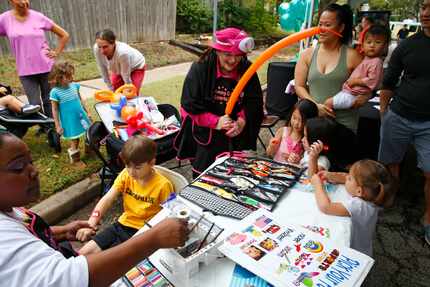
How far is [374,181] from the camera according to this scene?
163 centimetres

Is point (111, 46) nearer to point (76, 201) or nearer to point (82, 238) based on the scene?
point (76, 201)

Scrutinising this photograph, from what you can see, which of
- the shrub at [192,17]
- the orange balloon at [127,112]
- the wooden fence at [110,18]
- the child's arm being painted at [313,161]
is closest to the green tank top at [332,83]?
the child's arm being painted at [313,161]

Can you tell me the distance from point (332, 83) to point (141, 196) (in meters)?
1.75

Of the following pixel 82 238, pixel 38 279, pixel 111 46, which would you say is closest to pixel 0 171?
pixel 38 279

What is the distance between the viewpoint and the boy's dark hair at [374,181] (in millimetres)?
1639

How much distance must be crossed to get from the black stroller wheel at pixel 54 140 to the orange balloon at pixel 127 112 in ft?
3.77

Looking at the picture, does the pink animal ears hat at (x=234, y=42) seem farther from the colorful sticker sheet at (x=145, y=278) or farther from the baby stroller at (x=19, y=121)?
the baby stroller at (x=19, y=121)

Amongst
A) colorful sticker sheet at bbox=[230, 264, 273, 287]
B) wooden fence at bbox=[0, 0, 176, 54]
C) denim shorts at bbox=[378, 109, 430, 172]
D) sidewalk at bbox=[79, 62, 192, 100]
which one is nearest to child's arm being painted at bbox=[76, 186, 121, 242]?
colorful sticker sheet at bbox=[230, 264, 273, 287]

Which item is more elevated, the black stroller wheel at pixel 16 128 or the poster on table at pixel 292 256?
the poster on table at pixel 292 256

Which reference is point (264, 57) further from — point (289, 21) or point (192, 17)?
point (192, 17)

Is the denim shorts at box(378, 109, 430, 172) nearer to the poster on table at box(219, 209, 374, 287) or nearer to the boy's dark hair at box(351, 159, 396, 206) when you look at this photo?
the boy's dark hair at box(351, 159, 396, 206)

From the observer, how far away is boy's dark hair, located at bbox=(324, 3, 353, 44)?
238 centimetres

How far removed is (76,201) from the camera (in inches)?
123

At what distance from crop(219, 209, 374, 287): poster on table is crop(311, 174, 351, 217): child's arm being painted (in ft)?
0.83
